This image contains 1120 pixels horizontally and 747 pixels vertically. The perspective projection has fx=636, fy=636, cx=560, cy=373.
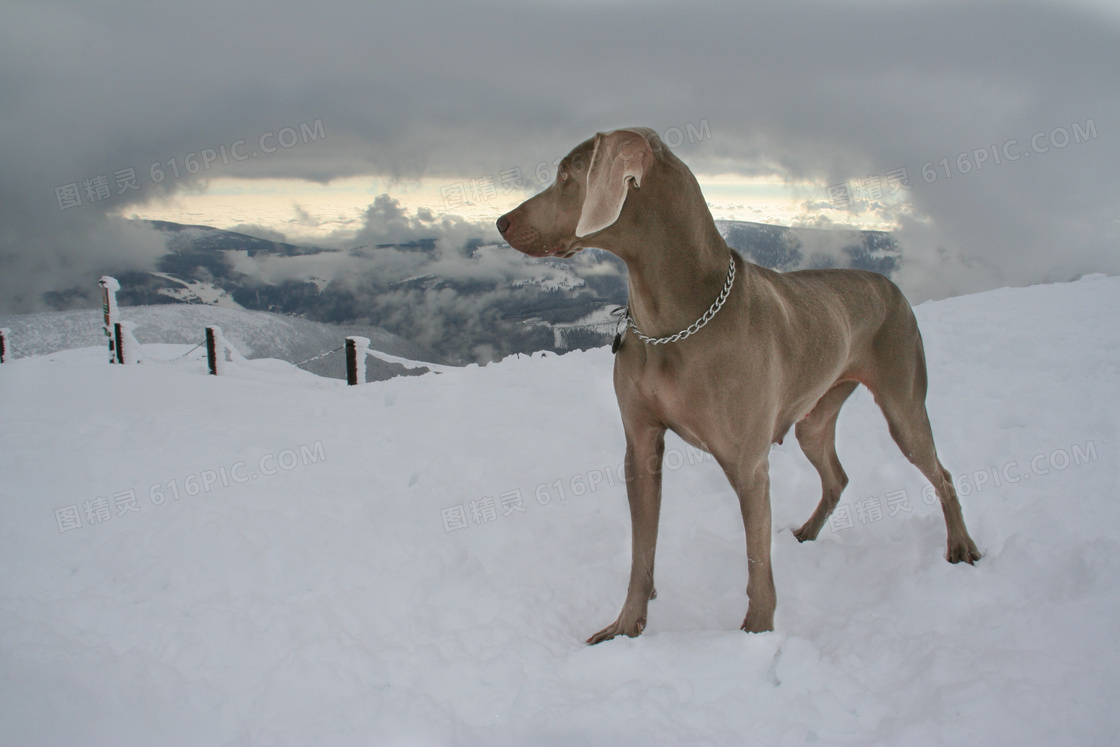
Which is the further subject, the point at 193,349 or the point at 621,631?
the point at 193,349

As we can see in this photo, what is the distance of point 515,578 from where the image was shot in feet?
11.5

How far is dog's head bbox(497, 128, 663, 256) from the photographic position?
2.26 m

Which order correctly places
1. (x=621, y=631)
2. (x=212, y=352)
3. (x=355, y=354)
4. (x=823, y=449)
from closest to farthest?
(x=621, y=631)
(x=823, y=449)
(x=355, y=354)
(x=212, y=352)

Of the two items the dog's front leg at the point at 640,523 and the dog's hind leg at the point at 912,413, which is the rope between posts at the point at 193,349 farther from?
the dog's hind leg at the point at 912,413

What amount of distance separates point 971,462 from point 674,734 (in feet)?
11.1

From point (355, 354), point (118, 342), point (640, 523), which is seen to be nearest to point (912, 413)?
point (640, 523)

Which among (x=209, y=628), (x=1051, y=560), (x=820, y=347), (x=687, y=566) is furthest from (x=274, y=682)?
(x=1051, y=560)

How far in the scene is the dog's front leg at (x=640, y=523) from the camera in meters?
2.96

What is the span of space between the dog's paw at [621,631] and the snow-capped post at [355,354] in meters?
6.51

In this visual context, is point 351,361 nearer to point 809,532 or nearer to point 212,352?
point 212,352

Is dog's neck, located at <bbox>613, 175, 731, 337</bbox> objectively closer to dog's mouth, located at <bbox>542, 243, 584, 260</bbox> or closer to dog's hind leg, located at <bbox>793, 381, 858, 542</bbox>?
dog's mouth, located at <bbox>542, 243, 584, 260</bbox>

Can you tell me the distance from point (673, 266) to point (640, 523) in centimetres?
124

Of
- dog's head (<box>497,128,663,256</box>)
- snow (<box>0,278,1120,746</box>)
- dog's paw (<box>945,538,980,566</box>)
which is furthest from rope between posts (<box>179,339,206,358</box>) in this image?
dog's paw (<box>945,538,980,566</box>)

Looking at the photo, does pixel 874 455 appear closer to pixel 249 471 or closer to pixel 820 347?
pixel 820 347
